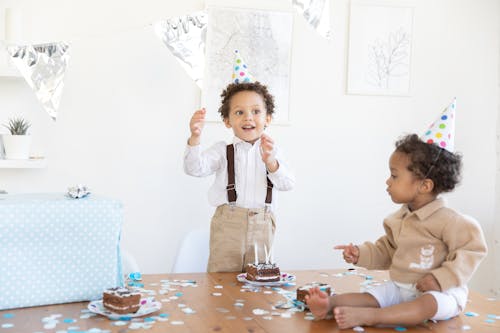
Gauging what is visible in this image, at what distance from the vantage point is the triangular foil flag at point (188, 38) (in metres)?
2.97

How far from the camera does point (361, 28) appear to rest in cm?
339

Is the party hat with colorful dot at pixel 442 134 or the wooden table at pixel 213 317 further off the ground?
the party hat with colorful dot at pixel 442 134

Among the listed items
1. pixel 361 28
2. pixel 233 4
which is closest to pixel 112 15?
pixel 233 4

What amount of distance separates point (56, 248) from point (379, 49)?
7.62 ft

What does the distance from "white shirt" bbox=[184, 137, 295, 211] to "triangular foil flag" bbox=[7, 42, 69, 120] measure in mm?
739

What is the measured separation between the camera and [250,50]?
325 cm

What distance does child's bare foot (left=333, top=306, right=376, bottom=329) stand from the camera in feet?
4.94

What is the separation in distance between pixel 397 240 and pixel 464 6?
2310mm

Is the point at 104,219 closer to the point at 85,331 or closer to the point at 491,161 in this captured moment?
the point at 85,331

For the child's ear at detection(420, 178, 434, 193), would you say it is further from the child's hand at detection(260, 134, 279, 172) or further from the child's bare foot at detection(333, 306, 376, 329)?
the child's hand at detection(260, 134, 279, 172)

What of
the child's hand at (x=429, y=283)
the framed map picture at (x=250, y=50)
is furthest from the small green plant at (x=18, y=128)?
the child's hand at (x=429, y=283)

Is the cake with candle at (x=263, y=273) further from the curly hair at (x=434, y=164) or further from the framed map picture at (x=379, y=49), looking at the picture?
the framed map picture at (x=379, y=49)

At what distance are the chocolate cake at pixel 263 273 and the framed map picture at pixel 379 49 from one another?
5.53 feet

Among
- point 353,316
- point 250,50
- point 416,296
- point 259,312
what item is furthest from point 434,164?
point 250,50
